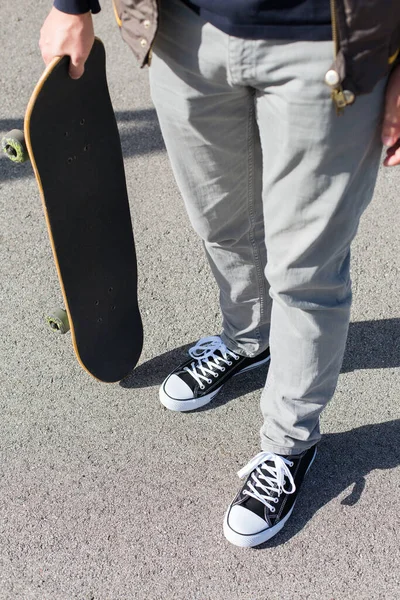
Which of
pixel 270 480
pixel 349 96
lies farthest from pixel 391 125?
pixel 270 480

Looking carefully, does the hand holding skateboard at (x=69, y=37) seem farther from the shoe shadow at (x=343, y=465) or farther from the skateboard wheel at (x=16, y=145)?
the shoe shadow at (x=343, y=465)

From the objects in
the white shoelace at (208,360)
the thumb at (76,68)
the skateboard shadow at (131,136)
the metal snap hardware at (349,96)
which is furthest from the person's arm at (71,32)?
the skateboard shadow at (131,136)

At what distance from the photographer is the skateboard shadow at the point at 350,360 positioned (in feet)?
7.97

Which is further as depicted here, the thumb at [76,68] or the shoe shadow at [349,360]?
the shoe shadow at [349,360]

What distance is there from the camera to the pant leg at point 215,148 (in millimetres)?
1505

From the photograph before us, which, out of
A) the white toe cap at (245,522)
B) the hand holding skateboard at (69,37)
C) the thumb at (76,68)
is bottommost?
the white toe cap at (245,522)

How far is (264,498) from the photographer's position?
6.75ft

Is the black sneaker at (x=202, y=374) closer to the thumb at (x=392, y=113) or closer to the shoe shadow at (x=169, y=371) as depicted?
the shoe shadow at (x=169, y=371)

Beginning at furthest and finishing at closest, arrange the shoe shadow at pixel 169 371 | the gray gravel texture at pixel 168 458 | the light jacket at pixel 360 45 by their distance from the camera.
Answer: the shoe shadow at pixel 169 371 < the gray gravel texture at pixel 168 458 < the light jacket at pixel 360 45

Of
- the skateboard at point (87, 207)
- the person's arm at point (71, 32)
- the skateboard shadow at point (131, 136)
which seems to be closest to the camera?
the person's arm at point (71, 32)

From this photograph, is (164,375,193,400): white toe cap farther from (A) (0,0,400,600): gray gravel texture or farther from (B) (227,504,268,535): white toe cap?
(B) (227,504,268,535): white toe cap

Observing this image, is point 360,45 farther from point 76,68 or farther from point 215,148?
point 76,68

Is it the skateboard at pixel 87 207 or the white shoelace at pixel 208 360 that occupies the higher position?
the skateboard at pixel 87 207

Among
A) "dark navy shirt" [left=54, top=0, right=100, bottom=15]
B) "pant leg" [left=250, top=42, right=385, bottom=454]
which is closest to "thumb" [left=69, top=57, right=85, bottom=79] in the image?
"dark navy shirt" [left=54, top=0, right=100, bottom=15]
